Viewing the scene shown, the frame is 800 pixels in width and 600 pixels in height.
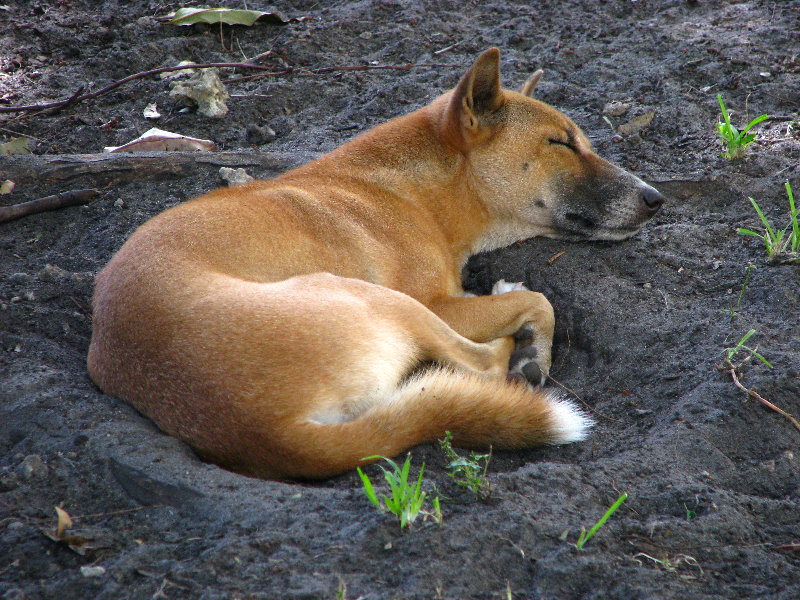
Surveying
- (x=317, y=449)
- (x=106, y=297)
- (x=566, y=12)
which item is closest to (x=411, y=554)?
(x=317, y=449)

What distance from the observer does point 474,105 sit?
13.1 feet

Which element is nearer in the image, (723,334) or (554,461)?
(554,461)

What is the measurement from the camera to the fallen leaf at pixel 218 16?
253 inches

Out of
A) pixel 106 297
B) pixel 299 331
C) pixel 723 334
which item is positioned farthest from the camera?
pixel 723 334

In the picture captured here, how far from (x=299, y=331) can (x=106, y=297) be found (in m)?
0.97

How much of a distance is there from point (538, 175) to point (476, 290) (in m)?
0.78

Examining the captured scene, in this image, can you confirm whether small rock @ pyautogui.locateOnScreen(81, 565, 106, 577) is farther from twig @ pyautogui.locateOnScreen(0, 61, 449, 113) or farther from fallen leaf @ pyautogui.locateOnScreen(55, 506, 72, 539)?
twig @ pyautogui.locateOnScreen(0, 61, 449, 113)

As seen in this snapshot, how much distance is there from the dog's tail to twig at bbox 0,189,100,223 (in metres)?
2.87

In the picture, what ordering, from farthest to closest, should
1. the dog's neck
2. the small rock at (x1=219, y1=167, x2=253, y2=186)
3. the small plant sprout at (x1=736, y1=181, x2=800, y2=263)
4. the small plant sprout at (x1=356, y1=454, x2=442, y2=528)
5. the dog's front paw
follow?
the small rock at (x1=219, y1=167, x2=253, y2=186) → the dog's neck → the small plant sprout at (x1=736, y1=181, x2=800, y2=263) → the dog's front paw → the small plant sprout at (x1=356, y1=454, x2=442, y2=528)

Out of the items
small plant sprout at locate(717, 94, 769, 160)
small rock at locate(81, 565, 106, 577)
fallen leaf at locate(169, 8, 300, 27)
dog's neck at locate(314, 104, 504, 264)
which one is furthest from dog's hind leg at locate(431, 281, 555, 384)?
fallen leaf at locate(169, 8, 300, 27)

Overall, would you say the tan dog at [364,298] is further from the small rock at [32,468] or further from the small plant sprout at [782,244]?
the small plant sprout at [782,244]

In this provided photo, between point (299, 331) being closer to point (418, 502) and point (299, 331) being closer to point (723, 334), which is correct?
point (418, 502)

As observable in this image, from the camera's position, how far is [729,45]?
566cm

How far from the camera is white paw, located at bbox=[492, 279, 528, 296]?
13.3 ft
